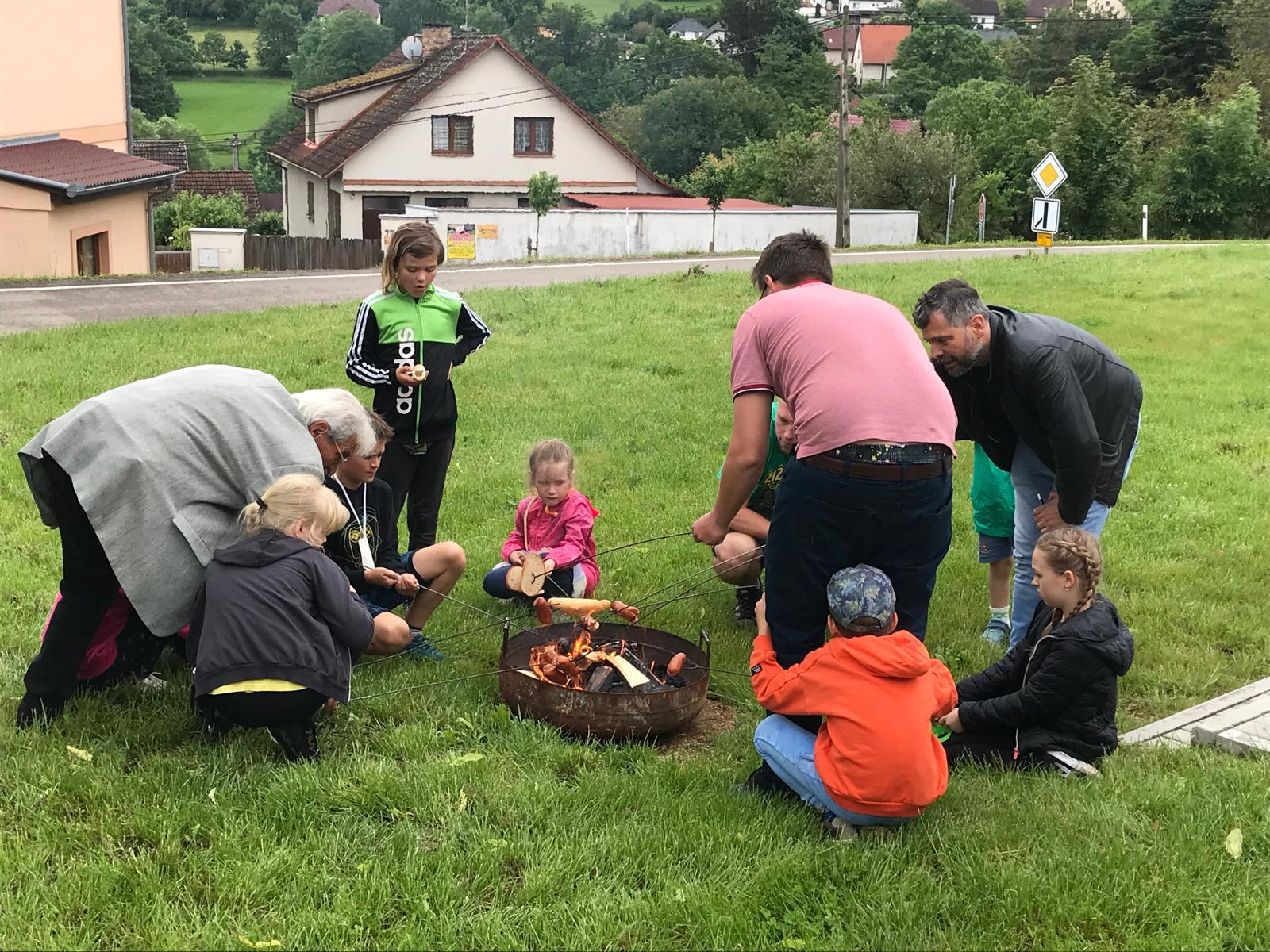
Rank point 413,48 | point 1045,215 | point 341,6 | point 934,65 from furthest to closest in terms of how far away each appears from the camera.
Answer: point 341,6 < point 934,65 < point 413,48 < point 1045,215

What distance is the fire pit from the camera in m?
4.55

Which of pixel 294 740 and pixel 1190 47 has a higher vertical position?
pixel 1190 47

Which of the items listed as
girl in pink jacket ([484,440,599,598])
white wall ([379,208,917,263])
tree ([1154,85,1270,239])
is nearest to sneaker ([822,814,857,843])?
girl in pink jacket ([484,440,599,598])

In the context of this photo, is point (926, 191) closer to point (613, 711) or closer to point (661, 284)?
point (661, 284)

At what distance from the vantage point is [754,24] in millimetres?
89375

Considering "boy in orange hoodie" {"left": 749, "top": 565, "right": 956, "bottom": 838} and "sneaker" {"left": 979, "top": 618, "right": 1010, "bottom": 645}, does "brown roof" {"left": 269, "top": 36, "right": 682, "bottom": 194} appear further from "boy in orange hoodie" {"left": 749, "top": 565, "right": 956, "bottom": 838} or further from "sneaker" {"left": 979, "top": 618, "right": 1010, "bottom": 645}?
"boy in orange hoodie" {"left": 749, "top": 565, "right": 956, "bottom": 838}

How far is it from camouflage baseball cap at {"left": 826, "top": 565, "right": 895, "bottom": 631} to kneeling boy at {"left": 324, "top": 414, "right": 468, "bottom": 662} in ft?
6.19

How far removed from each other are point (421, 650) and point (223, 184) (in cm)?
5122

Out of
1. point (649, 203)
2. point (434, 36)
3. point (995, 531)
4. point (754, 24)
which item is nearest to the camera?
point (995, 531)

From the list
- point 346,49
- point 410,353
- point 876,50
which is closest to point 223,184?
point 346,49

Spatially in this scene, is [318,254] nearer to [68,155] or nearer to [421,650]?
[68,155]

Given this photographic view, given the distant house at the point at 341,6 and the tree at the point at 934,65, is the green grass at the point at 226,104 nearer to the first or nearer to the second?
the distant house at the point at 341,6

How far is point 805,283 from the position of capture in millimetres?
4328

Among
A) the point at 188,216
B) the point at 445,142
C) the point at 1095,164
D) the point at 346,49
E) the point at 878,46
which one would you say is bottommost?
the point at 188,216
